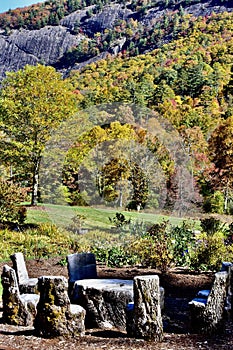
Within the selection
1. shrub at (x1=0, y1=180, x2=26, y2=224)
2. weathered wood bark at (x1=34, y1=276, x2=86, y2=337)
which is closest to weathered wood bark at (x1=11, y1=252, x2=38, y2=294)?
weathered wood bark at (x1=34, y1=276, x2=86, y2=337)

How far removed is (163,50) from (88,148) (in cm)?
5994

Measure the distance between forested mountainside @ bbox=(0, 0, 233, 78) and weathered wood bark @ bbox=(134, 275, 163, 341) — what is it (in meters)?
95.4

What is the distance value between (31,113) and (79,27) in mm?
113286

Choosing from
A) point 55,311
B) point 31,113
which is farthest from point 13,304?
point 31,113

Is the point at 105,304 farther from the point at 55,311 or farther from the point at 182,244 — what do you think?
the point at 182,244

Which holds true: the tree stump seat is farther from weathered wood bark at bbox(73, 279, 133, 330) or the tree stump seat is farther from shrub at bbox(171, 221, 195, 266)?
shrub at bbox(171, 221, 195, 266)

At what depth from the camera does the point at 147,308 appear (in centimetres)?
419

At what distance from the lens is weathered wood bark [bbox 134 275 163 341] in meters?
4.14

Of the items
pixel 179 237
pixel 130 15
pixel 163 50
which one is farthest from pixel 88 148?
pixel 130 15

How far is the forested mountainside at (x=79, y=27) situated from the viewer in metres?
102

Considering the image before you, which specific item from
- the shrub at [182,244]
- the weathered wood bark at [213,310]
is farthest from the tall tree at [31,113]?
the weathered wood bark at [213,310]

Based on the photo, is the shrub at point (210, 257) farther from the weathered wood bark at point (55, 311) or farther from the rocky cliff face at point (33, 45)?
the rocky cliff face at point (33, 45)

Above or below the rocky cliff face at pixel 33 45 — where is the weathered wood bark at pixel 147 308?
below

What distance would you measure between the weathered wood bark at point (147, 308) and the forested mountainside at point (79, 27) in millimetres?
95425
